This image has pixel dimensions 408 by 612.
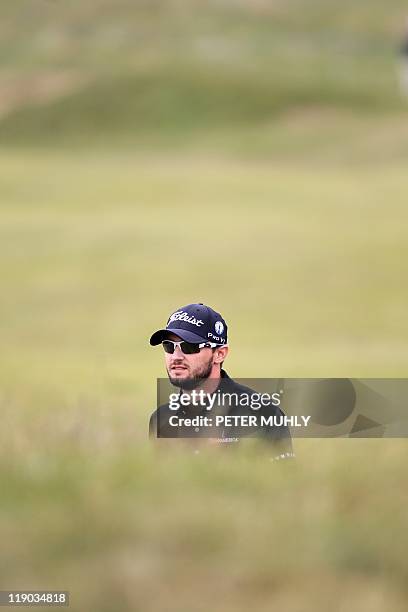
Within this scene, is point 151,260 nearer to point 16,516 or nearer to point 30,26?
point 16,516

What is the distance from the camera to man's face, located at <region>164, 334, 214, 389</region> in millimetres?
5062

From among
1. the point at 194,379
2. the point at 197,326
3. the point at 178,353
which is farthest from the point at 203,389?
the point at 197,326

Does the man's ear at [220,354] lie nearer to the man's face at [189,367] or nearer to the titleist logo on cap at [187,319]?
the man's face at [189,367]

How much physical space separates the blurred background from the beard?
0.31 m

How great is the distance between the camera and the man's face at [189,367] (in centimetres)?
506

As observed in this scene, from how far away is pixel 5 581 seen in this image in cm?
299

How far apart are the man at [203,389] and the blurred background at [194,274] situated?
19cm

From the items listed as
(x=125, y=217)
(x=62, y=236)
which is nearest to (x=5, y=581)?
(x=62, y=236)

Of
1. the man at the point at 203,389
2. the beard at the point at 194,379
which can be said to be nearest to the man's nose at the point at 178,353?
the man at the point at 203,389

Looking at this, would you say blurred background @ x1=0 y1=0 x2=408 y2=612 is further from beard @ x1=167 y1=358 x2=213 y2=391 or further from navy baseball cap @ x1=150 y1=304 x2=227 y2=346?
navy baseball cap @ x1=150 y1=304 x2=227 y2=346

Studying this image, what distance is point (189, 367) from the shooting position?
16.9 feet

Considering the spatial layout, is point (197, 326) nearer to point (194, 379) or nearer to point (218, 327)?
point (218, 327)

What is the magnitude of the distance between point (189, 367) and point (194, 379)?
10 cm

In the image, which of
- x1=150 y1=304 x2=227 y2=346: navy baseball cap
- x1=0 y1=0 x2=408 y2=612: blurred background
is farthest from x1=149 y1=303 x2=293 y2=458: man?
x1=0 y1=0 x2=408 y2=612: blurred background
